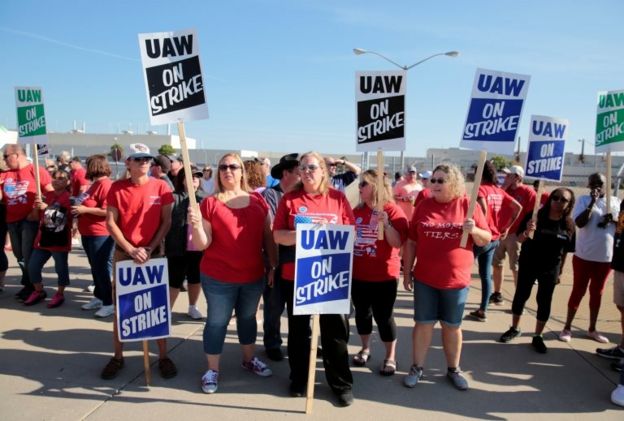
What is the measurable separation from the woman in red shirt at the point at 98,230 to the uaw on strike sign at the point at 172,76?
203cm

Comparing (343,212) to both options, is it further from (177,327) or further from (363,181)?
(177,327)

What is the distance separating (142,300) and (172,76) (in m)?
1.91

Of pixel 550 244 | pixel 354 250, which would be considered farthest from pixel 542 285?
pixel 354 250

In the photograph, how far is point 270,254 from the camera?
3.76m

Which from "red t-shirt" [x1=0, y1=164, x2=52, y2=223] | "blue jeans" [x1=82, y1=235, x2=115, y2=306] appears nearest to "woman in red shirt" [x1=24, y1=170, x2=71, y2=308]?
"red t-shirt" [x1=0, y1=164, x2=52, y2=223]

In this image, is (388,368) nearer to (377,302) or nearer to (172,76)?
(377,302)

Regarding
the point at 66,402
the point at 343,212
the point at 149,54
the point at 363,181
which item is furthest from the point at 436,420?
the point at 149,54

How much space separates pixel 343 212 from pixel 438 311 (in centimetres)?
126

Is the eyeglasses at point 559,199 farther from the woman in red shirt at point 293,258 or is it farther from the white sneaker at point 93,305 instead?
the white sneaker at point 93,305

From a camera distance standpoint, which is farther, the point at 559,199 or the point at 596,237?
the point at 596,237

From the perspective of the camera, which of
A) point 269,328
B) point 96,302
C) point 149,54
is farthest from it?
point 96,302

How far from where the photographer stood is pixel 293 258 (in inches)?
141

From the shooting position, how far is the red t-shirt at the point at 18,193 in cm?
579

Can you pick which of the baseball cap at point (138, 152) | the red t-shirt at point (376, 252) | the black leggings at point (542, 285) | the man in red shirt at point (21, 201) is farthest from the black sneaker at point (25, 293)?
the black leggings at point (542, 285)
